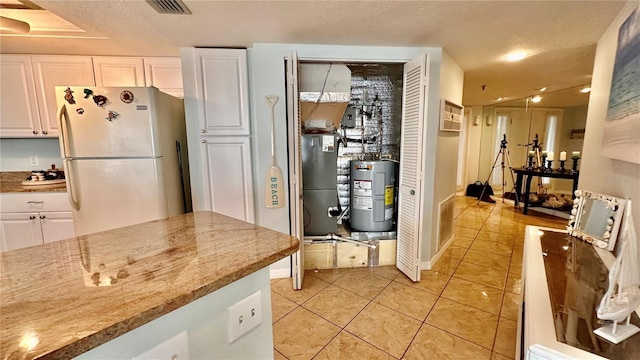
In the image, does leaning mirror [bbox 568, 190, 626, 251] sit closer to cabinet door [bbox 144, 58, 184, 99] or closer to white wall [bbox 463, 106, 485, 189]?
cabinet door [bbox 144, 58, 184, 99]

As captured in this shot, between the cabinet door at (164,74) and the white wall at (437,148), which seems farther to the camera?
the cabinet door at (164,74)

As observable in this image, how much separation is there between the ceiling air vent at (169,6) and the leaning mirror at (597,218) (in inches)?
105

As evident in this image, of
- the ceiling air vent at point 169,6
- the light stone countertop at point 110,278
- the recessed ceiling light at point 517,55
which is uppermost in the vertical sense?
the recessed ceiling light at point 517,55

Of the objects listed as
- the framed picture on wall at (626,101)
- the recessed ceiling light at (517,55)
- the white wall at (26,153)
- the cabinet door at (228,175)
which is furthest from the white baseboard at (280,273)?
the recessed ceiling light at (517,55)

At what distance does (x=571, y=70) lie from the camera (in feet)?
10.0

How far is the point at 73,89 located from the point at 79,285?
6.77ft

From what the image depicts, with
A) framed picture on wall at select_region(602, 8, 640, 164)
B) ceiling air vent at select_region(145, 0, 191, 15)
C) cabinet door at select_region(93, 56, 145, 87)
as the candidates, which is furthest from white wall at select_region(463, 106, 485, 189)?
cabinet door at select_region(93, 56, 145, 87)

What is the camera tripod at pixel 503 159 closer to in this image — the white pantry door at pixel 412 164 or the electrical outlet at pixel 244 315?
the white pantry door at pixel 412 164

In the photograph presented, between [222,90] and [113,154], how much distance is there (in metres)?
0.99

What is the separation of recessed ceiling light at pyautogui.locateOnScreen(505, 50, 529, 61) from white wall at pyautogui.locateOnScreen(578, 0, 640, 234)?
51 cm

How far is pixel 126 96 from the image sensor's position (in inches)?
78.9

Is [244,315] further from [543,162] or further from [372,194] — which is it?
[543,162]

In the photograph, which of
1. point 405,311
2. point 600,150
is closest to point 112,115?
point 405,311

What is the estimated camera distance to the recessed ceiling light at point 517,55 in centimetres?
246
